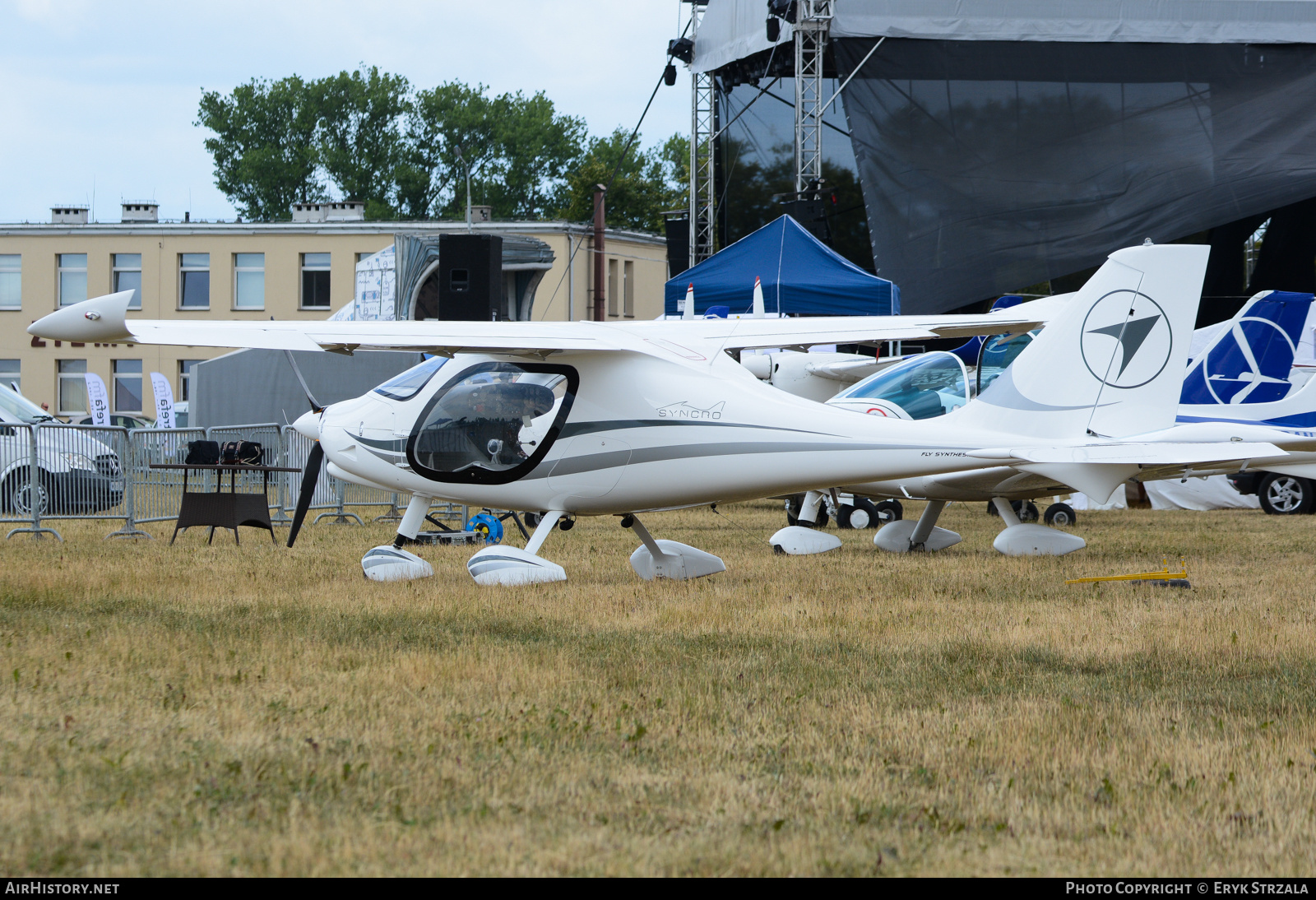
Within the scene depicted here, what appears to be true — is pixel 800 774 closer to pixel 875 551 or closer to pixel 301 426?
pixel 301 426

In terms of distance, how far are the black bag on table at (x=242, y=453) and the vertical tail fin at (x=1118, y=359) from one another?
809cm

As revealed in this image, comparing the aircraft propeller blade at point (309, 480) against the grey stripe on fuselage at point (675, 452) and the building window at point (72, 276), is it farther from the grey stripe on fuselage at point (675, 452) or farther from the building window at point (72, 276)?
the building window at point (72, 276)

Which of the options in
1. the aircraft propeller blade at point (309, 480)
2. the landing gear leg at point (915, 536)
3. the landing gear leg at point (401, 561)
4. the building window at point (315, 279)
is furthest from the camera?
the building window at point (315, 279)

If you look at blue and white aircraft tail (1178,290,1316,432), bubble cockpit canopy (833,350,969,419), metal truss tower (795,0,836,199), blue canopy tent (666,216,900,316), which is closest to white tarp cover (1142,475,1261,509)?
blue canopy tent (666,216,900,316)

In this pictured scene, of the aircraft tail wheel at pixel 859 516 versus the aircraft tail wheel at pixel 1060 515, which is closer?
the aircraft tail wheel at pixel 859 516

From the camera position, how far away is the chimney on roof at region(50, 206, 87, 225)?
47938 millimetres

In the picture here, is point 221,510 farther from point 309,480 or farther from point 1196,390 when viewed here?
point 1196,390

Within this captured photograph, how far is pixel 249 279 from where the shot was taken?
46.6 metres

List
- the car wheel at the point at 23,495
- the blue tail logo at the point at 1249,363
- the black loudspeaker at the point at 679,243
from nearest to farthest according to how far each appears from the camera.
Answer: the car wheel at the point at 23,495 < the blue tail logo at the point at 1249,363 < the black loudspeaker at the point at 679,243

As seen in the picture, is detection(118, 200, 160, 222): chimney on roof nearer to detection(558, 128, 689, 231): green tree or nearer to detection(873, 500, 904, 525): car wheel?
detection(558, 128, 689, 231): green tree

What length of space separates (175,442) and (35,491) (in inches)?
84.6

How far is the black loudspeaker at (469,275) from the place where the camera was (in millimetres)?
16375

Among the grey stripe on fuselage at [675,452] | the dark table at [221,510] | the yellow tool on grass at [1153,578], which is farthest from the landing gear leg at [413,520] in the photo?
the yellow tool on grass at [1153,578]

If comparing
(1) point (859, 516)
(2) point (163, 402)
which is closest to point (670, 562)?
(1) point (859, 516)
